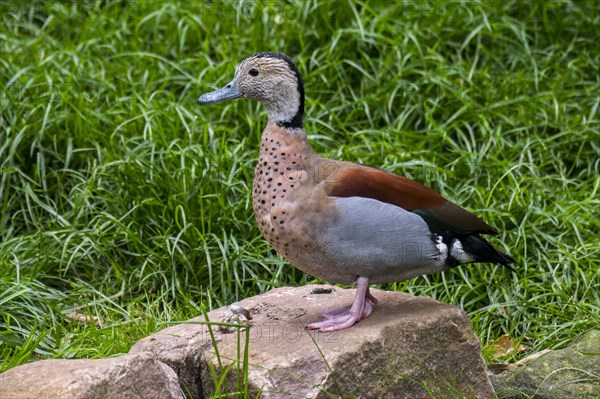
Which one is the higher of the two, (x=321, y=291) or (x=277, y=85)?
(x=277, y=85)

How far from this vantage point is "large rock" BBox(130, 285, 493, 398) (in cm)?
335

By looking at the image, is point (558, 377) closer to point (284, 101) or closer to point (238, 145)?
point (284, 101)

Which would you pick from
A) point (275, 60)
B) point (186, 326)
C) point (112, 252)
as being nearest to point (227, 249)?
point (112, 252)

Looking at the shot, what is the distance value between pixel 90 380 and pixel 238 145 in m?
2.65

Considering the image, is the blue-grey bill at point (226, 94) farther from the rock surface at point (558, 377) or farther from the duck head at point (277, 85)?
the rock surface at point (558, 377)

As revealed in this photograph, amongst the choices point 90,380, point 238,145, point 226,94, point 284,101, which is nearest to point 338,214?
point 284,101

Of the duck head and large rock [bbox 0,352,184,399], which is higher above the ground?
the duck head

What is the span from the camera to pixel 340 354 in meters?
3.39

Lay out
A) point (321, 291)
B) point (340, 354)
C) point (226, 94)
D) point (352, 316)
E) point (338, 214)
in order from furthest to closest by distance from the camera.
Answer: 1. point (321, 291)
2. point (226, 94)
3. point (352, 316)
4. point (338, 214)
5. point (340, 354)

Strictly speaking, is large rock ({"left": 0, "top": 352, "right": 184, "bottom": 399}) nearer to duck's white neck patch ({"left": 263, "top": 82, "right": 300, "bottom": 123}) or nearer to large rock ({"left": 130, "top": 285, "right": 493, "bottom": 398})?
large rock ({"left": 130, "top": 285, "right": 493, "bottom": 398})

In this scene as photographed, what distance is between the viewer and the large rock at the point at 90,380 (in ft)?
9.72

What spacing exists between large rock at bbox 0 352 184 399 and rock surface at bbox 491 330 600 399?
147cm

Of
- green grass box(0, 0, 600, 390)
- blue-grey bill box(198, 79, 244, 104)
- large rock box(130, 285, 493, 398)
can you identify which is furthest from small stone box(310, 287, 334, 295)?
blue-grey bill box(198, 79, 244, 104)

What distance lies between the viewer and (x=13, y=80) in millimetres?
5789
